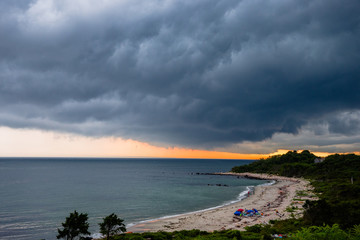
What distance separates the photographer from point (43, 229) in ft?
140

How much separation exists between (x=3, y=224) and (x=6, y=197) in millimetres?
37298

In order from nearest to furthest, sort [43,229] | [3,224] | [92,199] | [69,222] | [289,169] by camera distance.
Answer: [69,222] < [43,229] < [3,224] < [92,199] < [289,169]

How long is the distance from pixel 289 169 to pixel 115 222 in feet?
519

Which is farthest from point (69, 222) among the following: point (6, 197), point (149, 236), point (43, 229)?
point (6, 197)

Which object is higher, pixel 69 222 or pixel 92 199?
pixel 69 222

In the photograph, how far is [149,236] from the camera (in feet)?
104

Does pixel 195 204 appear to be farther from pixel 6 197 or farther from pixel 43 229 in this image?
pixel 6 197

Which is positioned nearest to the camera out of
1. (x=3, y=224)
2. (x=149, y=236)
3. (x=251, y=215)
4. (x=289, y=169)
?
(x=149, y=236)

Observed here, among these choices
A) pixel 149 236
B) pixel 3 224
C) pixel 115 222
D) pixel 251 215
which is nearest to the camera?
pixel 115 222

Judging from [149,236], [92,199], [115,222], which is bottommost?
[92,199]

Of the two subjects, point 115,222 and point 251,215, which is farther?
point 251,215

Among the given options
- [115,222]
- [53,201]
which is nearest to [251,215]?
[115,222]

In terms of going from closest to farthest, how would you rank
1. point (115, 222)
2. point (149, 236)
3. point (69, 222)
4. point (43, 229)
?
point (69, 222), point (115, 222), point (149, 236), point (43, 229)

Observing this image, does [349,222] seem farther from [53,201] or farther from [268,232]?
[53,201]
